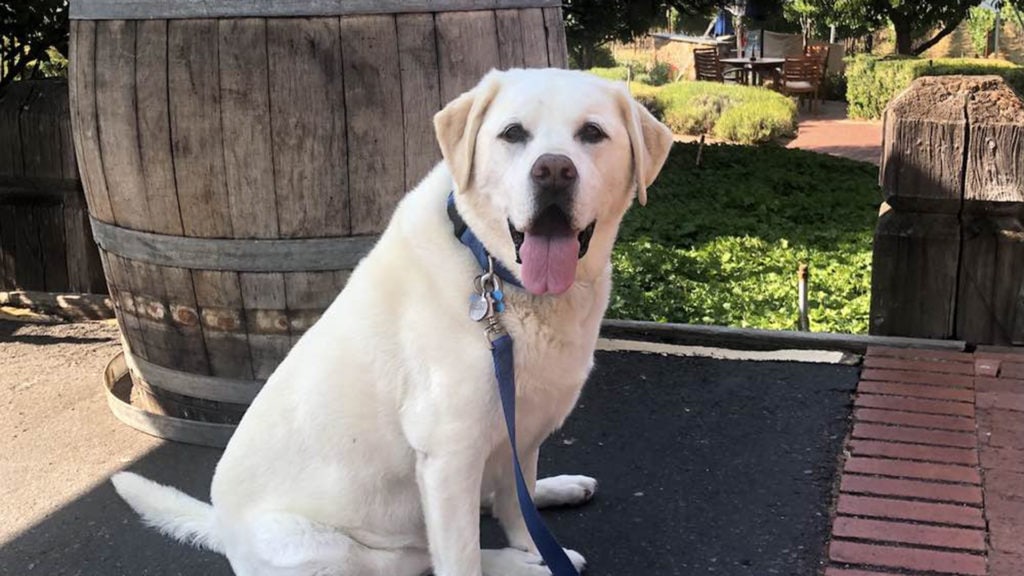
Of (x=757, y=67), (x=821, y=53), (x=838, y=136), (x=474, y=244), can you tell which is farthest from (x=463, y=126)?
(x=821, y=53)

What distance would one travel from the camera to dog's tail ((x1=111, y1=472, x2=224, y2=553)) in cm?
273

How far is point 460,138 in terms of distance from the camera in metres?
2.45

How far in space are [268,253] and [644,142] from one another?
1469 millimetres

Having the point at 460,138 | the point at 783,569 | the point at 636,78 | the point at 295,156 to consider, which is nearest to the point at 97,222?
the point at 295,156

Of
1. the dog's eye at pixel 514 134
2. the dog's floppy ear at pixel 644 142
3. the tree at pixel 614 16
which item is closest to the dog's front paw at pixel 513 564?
the dog's floppy ear at pixel 644 142

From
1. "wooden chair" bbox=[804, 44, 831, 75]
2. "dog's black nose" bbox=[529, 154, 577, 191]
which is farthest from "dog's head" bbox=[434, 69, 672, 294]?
"wooden chair" bbox=[804, 44, 831, 75]

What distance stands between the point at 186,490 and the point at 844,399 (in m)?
2.45

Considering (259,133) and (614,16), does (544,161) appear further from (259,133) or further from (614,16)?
(614,16)

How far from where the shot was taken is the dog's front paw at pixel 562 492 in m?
3.24

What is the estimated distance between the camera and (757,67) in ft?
80.4

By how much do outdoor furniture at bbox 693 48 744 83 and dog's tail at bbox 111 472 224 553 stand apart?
78.1 ft

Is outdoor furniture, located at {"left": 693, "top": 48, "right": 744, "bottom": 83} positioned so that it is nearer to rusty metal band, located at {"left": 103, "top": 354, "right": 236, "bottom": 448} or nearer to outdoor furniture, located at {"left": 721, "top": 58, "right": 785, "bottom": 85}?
outdoor furniture, located at {"left": 721, "top": 58, "right": 785, "bottom": 85}

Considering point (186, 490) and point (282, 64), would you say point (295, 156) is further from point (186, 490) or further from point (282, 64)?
point (186, 490)

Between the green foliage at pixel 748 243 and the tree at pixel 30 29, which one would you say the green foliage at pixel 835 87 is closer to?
the green foliage at pixel 748 243
